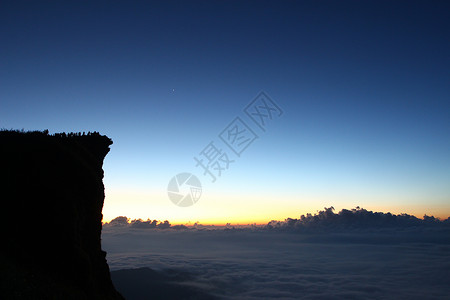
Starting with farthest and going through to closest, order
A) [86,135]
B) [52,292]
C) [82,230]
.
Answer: [86,135] → [82,230] → [52,292]

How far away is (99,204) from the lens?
2555 cm

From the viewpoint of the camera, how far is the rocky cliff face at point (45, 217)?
1509 centimetres

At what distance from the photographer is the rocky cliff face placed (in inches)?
594

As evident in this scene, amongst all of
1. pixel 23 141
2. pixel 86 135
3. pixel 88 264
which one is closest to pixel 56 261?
pixel 88 264

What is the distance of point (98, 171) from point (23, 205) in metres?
10.1

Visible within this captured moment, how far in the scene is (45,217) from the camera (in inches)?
696

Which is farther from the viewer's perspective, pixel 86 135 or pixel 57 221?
pixel 86 135

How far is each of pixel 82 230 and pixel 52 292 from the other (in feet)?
27.2

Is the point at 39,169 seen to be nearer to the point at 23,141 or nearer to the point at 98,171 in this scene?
→ the point at 23,141

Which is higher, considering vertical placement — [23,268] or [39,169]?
[39,169]

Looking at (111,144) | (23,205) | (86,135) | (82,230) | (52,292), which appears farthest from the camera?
(111,144)

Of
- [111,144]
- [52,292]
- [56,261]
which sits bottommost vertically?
[52,292]

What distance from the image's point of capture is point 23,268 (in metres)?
14.5

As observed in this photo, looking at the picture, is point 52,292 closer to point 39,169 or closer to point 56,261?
point 56,261
